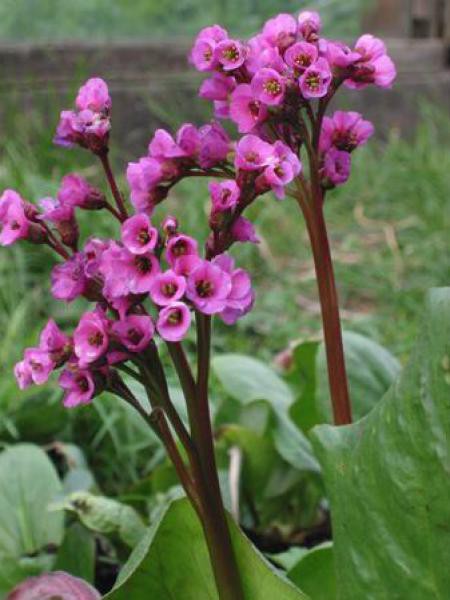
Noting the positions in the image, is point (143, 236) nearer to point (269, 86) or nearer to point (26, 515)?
point (269, 86)

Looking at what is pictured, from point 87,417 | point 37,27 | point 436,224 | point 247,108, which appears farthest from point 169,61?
point 247,108

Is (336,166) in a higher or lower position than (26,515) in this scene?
higher

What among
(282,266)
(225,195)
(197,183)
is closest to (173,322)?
(225,195)

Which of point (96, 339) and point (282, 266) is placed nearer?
point (96, 339)

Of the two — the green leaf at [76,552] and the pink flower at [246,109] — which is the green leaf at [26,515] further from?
the pink flower at [246,109]

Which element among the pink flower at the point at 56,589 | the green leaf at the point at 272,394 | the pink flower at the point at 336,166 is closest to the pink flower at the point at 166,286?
the pink flower at the point at 336,166

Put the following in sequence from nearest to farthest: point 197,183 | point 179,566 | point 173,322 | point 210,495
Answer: point 173,322 → point 210,495 → point 179,566 → point 197,183

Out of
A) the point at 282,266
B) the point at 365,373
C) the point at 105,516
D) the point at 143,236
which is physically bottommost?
the point at 282,266
